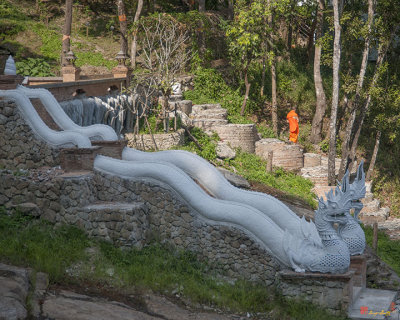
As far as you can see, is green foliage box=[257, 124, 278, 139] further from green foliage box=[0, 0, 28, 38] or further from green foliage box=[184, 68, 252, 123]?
green foliage box=[0, 0, 28, 38]

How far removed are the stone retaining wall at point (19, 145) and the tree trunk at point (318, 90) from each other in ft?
45.3

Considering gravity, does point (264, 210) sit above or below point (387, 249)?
above

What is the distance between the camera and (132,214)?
10.1 m

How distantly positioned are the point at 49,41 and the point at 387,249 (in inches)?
780

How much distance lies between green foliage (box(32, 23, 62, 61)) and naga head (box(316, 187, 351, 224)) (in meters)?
20.2

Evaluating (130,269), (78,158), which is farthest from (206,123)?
(130,269)

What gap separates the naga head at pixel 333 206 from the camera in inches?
392

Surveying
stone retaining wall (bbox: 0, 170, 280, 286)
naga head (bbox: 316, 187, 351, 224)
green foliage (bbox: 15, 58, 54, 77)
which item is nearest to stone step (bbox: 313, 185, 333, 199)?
naga head (bbox: 316, 187, 351, 224)

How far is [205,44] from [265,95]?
370cm

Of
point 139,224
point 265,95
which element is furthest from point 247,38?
point 139,224

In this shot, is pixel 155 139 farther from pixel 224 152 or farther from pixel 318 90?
pixel 318 90

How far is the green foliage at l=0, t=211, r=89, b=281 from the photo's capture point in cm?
917

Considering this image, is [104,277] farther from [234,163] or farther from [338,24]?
[338,24]

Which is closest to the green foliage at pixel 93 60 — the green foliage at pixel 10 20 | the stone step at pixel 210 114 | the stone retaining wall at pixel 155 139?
the green foliage at pixel 10 20
